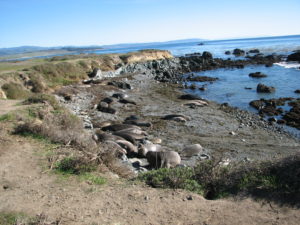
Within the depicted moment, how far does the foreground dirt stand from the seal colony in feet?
9.26

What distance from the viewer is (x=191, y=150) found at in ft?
35.2

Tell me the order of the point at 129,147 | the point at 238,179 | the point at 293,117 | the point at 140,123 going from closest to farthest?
the point at 238,179 → the point at 129,147 → the point at 140,123 → the point at 293,117

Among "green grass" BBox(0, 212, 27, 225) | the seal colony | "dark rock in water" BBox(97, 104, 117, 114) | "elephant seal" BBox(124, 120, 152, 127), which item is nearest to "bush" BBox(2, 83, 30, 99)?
the seal colony

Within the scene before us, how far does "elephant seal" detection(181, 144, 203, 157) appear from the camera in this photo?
10578mm

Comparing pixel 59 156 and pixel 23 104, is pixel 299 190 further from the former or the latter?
pixel 23 104

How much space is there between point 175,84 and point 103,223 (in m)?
26.2

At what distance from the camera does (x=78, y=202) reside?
5.14 m

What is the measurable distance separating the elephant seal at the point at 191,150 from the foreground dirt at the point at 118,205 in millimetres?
5003

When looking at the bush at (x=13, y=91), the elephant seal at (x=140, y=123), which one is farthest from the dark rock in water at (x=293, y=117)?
the bush at (x=13, y=91)

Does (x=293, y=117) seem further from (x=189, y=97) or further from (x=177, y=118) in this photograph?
(x=189, y=97)

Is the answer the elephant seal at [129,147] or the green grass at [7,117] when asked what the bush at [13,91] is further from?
the elephant seal at [129,147]

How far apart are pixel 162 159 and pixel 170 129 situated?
520cm

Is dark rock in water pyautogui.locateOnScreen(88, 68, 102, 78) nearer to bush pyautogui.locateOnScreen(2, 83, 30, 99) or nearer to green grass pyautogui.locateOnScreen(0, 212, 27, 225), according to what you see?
bush pyautogui.locateOnScreen(2, 83, 30, 99)

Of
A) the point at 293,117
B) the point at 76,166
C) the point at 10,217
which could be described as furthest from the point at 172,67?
the point at 10,217
